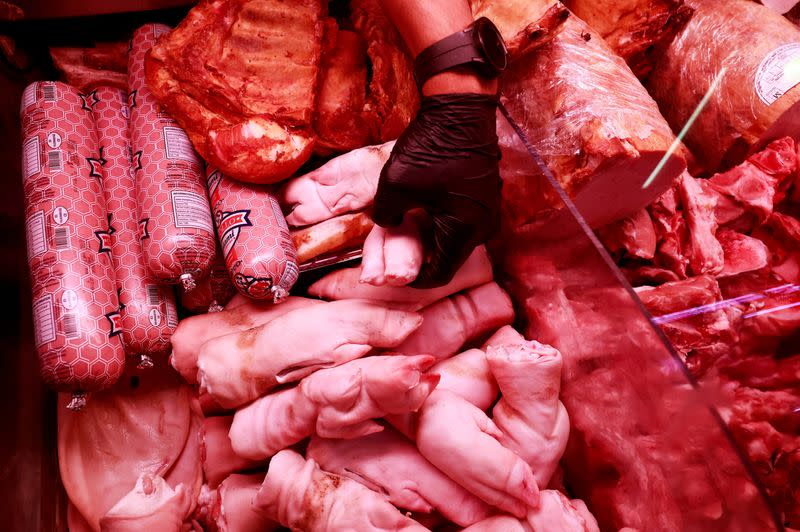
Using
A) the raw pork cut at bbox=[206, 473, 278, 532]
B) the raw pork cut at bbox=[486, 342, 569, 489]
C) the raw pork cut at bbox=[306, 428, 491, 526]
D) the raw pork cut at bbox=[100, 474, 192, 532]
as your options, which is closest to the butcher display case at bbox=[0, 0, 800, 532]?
the raw pork cut at bbox=[486, 342, 569, 489]

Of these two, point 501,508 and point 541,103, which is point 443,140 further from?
point 501,508

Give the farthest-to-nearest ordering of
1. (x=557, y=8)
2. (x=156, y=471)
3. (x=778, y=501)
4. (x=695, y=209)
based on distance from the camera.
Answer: (x=695, y=209) → (x=156, y=471) → (x=557, y=8) → (x=778, y=501)

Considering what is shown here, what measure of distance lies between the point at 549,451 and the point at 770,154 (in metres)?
1.50

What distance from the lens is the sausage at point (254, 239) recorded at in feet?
5.40

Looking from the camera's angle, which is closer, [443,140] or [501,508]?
[501,508]

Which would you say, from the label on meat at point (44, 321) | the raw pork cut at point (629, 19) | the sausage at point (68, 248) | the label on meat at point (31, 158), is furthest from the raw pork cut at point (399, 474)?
the raw pork cut at point (629, 19)

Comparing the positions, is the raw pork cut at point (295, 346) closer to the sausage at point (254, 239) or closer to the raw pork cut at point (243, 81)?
the sausage at point (254, 239)

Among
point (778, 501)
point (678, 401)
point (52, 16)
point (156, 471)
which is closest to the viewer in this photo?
point (678, 401)

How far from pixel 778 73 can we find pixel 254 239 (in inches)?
78.9

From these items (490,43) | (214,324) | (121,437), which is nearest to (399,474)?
(214,324)

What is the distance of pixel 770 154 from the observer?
79.1 inches

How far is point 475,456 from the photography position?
4.46 ft

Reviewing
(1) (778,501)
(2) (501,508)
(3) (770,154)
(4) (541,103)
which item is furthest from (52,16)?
(1) (778,501)

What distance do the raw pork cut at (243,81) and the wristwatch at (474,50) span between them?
0.50 meters
